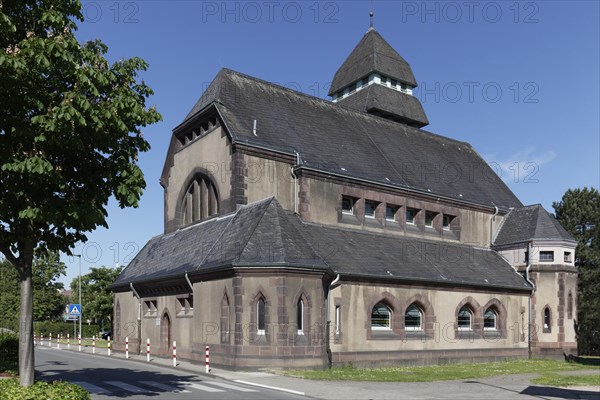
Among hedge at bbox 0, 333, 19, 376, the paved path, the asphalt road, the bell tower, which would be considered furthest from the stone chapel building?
hedge at bbox 0, 333, 19, 376

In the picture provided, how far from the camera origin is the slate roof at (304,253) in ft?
74.4

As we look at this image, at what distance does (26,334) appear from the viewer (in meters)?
11.6

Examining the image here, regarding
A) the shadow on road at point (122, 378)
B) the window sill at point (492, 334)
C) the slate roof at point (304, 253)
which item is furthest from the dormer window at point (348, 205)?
the shadow on road at point (122, 378)

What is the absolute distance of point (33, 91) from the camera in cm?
1095

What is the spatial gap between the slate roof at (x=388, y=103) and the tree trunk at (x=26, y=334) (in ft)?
106

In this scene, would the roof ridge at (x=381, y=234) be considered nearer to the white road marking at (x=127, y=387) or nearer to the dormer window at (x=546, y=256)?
the dormer window at (x=546, y=256)

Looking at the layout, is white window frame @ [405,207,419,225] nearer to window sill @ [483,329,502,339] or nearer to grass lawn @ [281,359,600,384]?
window sill @ [483,329,502,339]

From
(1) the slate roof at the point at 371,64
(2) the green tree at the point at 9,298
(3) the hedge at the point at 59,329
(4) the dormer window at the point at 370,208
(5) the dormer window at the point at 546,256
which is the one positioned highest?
(1) the slate roof at the point at 371,64

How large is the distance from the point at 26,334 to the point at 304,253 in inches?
486

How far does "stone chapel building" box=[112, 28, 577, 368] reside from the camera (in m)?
22.5

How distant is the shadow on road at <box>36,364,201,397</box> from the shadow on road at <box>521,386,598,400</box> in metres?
9.91

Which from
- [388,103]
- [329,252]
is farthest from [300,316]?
[388,103]

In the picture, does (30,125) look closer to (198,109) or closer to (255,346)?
(255,346)

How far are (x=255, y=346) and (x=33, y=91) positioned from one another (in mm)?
13402
